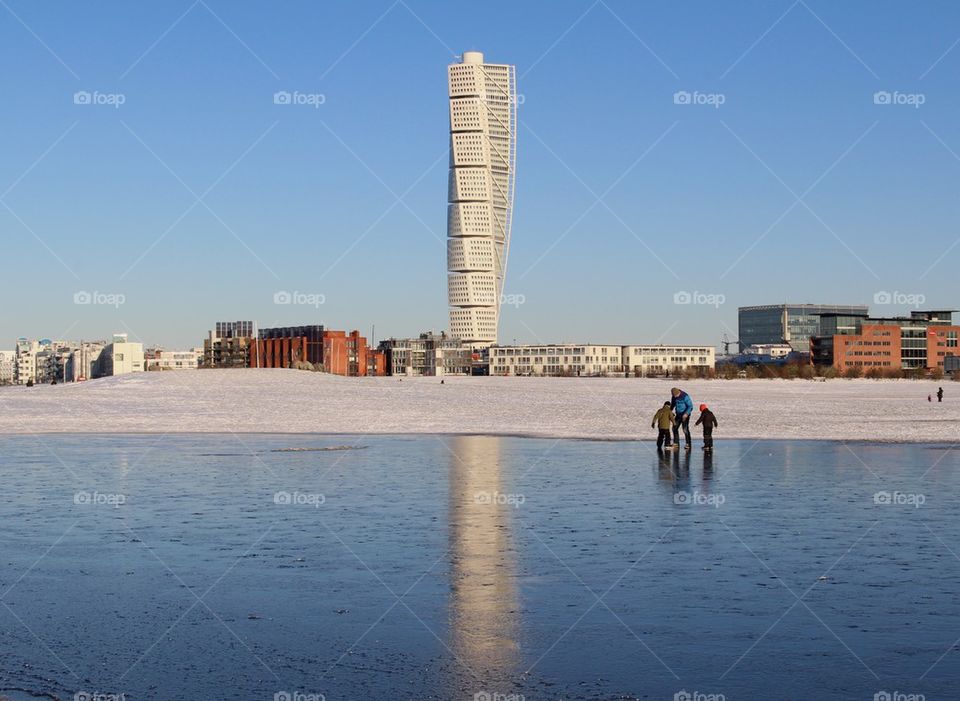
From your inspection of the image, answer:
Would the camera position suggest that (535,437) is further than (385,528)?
Yes

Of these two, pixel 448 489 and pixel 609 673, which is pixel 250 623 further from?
pixel 448 489

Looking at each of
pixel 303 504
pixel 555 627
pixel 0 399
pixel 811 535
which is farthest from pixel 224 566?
pixel 0 399

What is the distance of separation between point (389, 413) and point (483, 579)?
42.4 metres

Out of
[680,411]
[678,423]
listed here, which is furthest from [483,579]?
[680,411]

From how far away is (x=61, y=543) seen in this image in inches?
599

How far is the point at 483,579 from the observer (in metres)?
12.5

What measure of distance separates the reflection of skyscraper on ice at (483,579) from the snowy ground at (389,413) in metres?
19.5

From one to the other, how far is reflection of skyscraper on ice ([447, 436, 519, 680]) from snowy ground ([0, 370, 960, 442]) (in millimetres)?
19469

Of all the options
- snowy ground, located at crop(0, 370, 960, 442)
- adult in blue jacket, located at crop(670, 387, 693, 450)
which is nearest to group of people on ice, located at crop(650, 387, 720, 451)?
adult in blue jacket, located at crop(670, 387, 693, 450)

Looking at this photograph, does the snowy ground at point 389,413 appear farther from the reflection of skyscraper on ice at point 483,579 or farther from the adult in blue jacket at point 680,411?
the reflection of skyscraper on ice at point 483,579

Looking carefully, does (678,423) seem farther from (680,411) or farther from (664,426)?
(664,426)

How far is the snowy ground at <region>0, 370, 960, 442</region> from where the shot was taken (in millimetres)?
42750

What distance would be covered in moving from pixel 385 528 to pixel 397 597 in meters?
4.98

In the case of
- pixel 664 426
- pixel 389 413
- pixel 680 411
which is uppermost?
pixel 680 411
